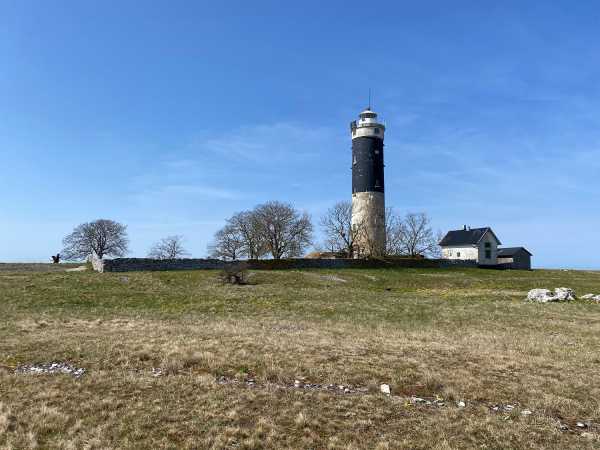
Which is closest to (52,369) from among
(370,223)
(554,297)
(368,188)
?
(554,297)

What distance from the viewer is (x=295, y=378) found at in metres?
12.7

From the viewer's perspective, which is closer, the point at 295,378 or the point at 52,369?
the point at 295,378

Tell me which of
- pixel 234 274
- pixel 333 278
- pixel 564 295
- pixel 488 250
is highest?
pixel 488 250

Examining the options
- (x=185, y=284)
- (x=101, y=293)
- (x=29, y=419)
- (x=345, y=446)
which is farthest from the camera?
(x=185, y=284)

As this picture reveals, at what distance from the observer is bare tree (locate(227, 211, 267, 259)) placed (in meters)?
88.1

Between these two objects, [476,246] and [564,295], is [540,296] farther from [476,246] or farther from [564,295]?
[476,246]

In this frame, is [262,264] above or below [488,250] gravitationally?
below

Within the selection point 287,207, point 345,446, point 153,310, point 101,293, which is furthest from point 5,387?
point 287,207

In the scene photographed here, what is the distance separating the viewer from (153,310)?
26422 millimetres

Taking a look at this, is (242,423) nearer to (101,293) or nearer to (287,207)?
(101,293)

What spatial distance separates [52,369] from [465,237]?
81.5 meters

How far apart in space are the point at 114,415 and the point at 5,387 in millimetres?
3776

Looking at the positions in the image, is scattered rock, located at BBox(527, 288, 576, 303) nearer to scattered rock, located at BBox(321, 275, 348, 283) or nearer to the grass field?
the grass field

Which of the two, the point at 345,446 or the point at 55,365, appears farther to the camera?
the point at 55,365
